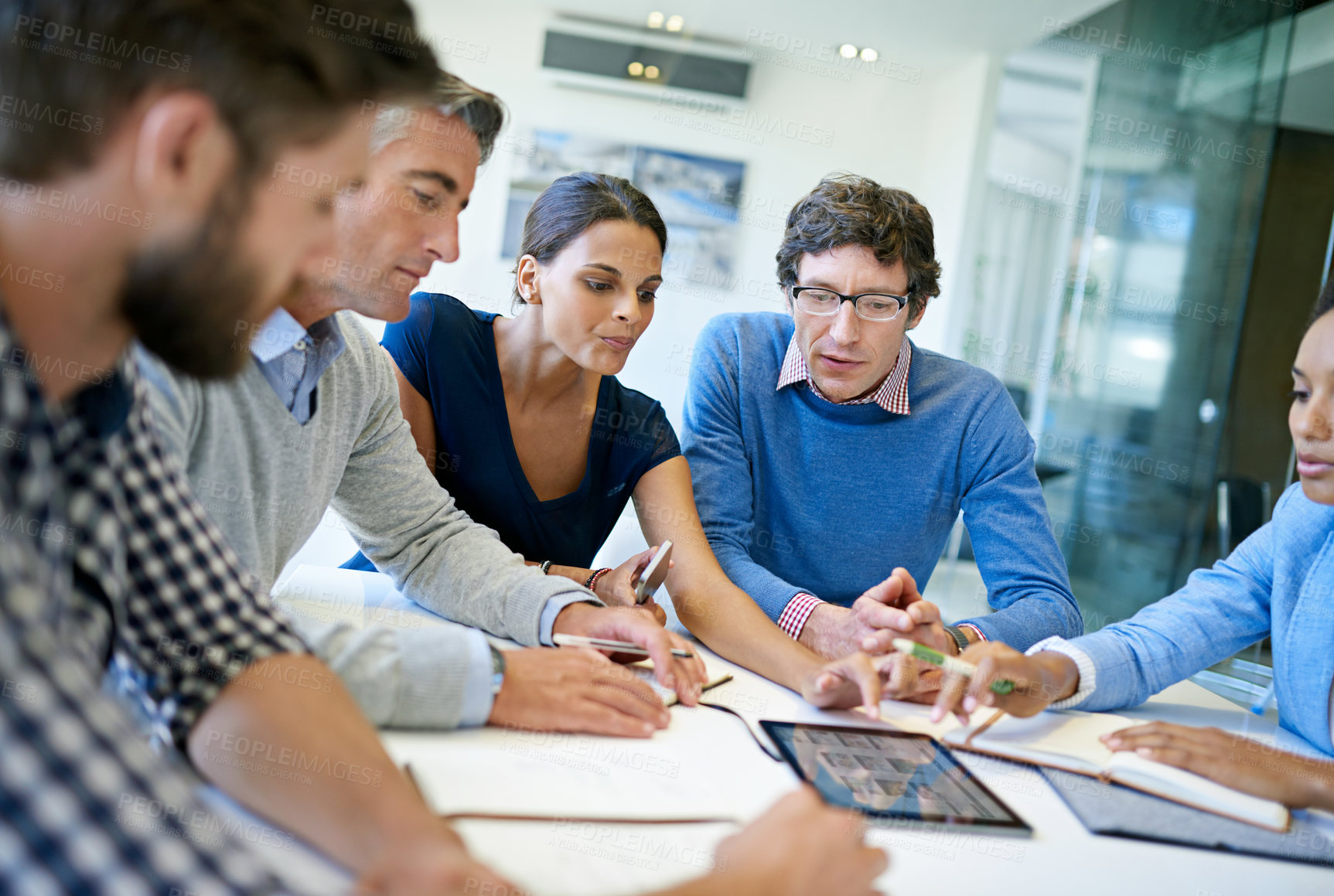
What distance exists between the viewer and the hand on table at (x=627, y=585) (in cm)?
144

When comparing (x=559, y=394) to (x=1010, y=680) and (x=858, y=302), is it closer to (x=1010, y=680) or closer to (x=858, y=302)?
(x=858, y=302)

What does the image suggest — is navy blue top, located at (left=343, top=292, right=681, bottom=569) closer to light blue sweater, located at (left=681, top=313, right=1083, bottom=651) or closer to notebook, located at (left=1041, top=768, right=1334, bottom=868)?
light blue sweater, located at (left=681, top=313, right=1083, bottom=651)

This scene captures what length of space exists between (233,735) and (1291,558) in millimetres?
1466

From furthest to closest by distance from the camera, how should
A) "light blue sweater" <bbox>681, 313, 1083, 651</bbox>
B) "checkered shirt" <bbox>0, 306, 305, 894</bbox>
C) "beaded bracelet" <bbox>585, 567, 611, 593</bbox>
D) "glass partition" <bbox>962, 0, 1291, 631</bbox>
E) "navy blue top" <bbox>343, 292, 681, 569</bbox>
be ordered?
"glass partition" <bbox>962, 0, 1291, 631</bbox> → "light blue sweater" <bbox>681, 313, 1083, 651</bbox> → "navy blue top" <bbox>343, 292, 681, 569</bbox> → "beaded bracelet" <bbox>585, 567, 611, 593</bbox> → "checkered shirt" <bbox>0, 306, 305, 894</bbox>

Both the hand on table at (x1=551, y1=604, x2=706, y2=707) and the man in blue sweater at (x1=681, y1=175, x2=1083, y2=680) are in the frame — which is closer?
the hand on table at (x1=551, y1=604, x2=706, y2=707)

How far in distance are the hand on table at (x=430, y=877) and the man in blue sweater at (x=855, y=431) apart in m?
1.13

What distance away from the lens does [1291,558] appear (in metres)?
1.43

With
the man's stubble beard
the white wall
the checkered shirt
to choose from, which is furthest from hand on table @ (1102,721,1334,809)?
the white wall

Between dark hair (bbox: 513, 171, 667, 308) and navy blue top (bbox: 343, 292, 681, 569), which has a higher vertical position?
dark hair (bbox: 513, 171, 667, 308)

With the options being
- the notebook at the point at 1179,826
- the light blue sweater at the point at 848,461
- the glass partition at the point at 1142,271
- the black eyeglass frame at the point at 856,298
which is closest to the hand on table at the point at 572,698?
the notebook at the point at 1179,826

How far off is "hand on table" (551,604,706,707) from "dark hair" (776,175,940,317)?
2.96 ft

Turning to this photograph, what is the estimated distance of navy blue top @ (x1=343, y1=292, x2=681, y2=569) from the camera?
1.73 m

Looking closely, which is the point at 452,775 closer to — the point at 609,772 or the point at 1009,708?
A: the point at 609,772

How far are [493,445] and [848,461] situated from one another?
0.71 meters
